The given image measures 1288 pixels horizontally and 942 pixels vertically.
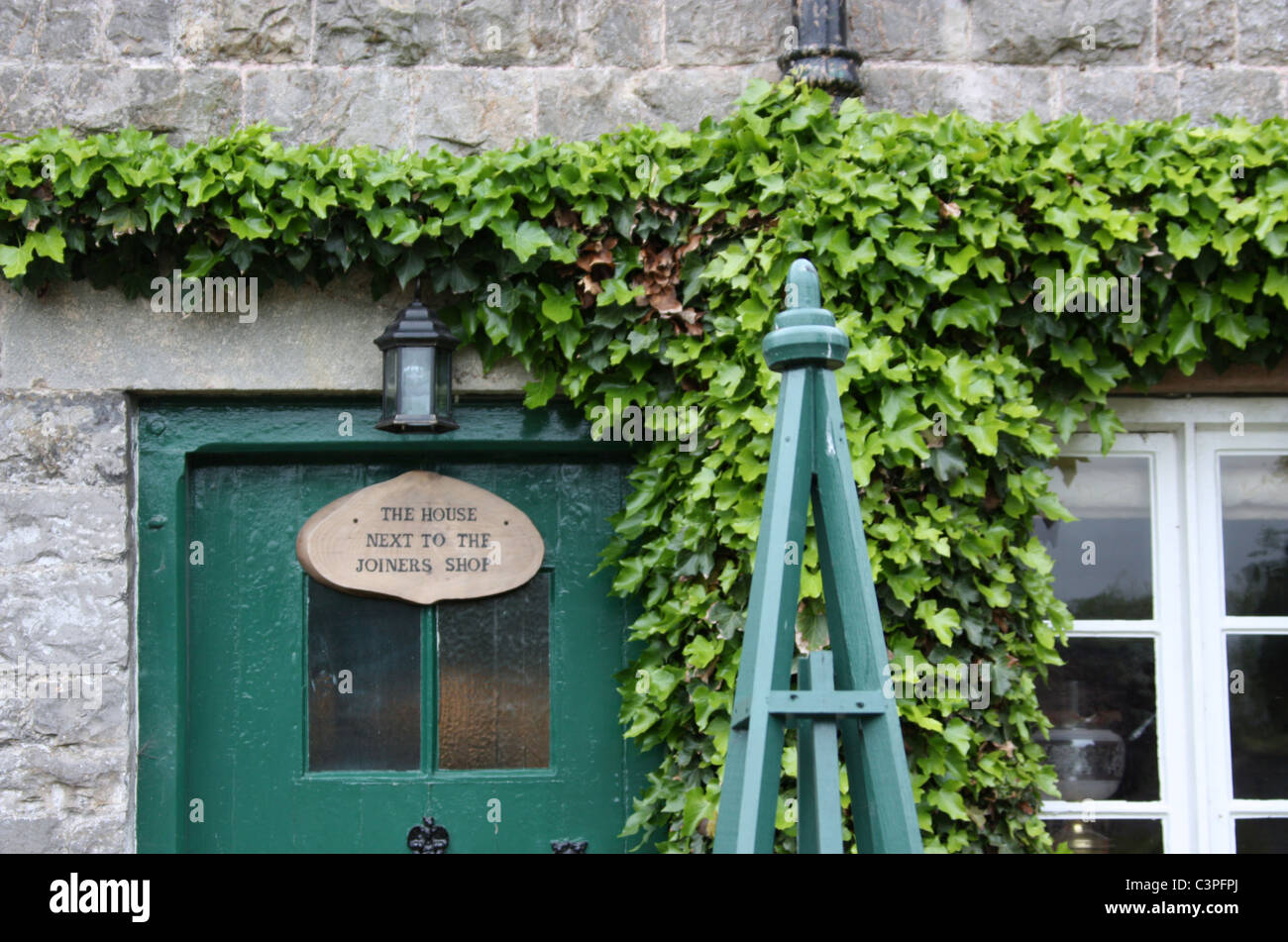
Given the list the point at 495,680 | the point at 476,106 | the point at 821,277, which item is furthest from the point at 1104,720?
the point at 476,106

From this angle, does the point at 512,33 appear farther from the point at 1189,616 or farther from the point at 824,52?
the point at 1189,616

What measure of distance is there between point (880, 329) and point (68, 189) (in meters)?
2.20

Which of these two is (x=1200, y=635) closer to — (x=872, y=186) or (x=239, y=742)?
(x=872, y=186)

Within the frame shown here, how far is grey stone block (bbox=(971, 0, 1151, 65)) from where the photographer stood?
Result: 3.62 meters

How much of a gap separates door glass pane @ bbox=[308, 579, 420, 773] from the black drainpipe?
1936 millimetres

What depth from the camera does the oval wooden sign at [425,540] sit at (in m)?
3.58

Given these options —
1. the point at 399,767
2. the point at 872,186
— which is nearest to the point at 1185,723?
the point at 872,186

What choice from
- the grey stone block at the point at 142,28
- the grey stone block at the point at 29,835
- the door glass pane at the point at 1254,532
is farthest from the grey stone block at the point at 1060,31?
the grey stone block at the point at 29,835

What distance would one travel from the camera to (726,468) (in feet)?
10.7

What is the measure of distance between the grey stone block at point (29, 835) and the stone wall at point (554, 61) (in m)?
1.93

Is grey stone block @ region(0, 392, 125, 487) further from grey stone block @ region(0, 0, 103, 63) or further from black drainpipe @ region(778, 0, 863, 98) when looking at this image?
black drainpipe @ region(778, 0, 863, 98)

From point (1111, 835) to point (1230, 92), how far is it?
2.22 metres

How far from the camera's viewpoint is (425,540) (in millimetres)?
3604
